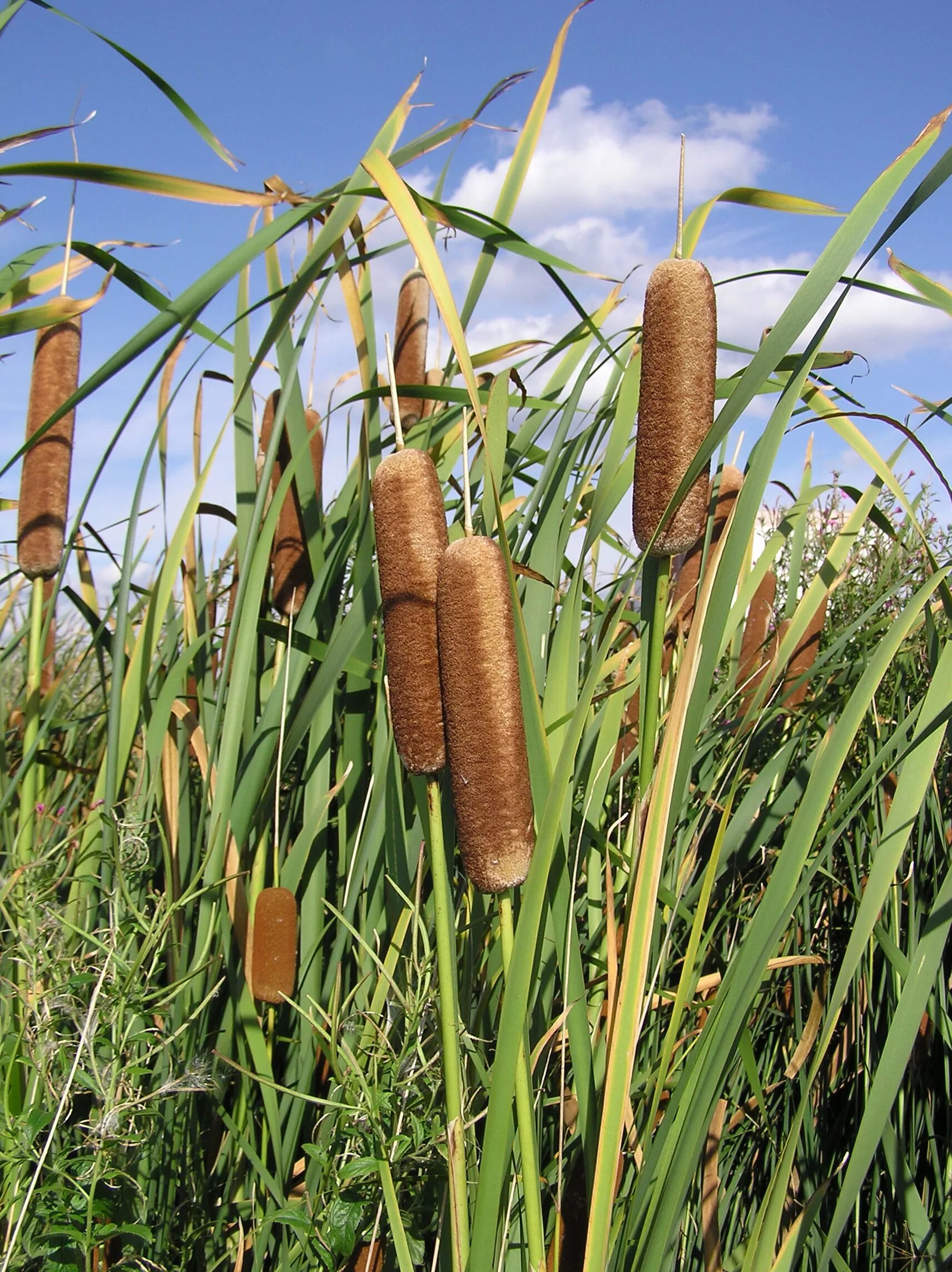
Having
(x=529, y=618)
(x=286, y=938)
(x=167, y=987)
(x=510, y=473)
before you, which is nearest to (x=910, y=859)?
(x=529, y=618)

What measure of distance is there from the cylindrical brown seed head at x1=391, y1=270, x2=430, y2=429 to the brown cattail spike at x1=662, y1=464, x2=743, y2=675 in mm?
658

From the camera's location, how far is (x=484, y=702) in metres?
0.93

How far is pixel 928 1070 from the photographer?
1.62m

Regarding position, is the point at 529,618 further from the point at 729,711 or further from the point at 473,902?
the point at 729,711

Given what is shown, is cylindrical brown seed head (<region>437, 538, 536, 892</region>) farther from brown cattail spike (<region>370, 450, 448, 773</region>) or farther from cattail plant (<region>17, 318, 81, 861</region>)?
cattail plant (<region>17, 318, 81, 861</region>)

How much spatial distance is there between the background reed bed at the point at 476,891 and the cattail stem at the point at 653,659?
62 millimetres

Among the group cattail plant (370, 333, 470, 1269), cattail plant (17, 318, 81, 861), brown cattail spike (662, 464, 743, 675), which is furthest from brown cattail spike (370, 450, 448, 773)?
cattail plant (17, 318, 81, 861)

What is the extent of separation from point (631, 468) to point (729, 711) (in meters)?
0.76

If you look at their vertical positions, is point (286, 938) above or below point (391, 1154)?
above

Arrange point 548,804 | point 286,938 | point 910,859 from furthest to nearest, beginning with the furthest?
point 910,859, point 286,938, point 548,804

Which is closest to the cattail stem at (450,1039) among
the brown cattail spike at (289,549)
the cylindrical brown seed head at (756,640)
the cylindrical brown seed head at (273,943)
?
the cylindrical brown seed head at (273,943)

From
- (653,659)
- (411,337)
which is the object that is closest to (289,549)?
(411,337)

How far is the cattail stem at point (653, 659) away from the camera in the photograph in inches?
45.8

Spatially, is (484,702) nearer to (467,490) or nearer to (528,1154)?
(467,490)
